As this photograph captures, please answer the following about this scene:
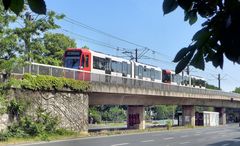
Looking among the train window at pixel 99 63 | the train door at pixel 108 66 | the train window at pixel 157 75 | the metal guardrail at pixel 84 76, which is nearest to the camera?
the metal guardrail at pixel 84 76

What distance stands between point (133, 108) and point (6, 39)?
94.1 ft

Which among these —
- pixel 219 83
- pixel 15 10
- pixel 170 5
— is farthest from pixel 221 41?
pixel 219 83

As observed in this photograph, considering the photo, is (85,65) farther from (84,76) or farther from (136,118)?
(136,118)

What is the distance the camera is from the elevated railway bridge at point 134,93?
129 feet

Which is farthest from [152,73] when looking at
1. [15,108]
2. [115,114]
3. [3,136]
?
[115,114]

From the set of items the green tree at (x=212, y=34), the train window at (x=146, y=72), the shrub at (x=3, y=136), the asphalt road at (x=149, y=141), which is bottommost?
the asphalt road at (x=149, y=141)

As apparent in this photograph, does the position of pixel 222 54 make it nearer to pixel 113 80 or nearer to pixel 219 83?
pixel 113 80

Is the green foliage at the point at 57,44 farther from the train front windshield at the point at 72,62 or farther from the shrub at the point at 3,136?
the shrub at the point at 3,136

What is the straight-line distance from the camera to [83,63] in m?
43.1

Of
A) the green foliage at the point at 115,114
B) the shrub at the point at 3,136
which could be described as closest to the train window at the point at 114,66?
the shrub at the point at 3,136

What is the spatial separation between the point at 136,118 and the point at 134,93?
9.50m

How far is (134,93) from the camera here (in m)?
50.5

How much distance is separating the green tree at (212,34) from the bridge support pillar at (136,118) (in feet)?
186

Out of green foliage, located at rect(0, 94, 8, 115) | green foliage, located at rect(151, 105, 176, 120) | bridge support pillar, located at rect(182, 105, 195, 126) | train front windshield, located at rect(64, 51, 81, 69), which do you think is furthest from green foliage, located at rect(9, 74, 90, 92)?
green foliage, located at rect(151, 105, 176, 120)
